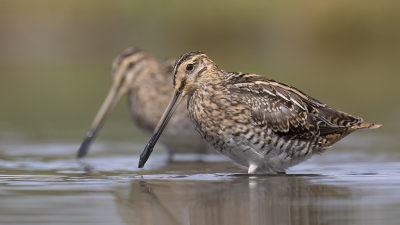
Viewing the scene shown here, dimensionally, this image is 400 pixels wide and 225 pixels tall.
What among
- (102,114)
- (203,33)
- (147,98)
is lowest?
(102,114)

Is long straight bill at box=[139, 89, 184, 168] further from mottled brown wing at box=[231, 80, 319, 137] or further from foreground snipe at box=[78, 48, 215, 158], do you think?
foreground snipe at box=[78, 48, 215, 158]

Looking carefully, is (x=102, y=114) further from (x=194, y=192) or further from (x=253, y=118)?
(x=194, y=192)

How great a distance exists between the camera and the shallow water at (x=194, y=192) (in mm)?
4758

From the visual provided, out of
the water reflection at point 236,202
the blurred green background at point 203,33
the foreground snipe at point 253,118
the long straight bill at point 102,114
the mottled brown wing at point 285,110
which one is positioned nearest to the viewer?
the water reflection at point 236,202

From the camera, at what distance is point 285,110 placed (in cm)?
684

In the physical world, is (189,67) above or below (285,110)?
above

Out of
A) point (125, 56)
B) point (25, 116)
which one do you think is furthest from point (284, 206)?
point (25, 116)

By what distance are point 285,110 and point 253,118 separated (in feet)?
1.29

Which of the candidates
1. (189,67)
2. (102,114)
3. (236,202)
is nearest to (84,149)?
(102,114)

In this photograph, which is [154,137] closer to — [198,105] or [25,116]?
[198,105]

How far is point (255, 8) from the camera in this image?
2625 centimetres

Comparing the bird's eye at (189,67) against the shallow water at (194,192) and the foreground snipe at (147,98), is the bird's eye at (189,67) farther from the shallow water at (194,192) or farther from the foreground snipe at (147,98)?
the foreground snipe at (147,98)

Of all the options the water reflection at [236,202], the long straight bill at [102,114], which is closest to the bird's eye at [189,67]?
the water reflection at [236,202]

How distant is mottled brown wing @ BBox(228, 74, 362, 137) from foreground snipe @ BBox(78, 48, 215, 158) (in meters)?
2.09
